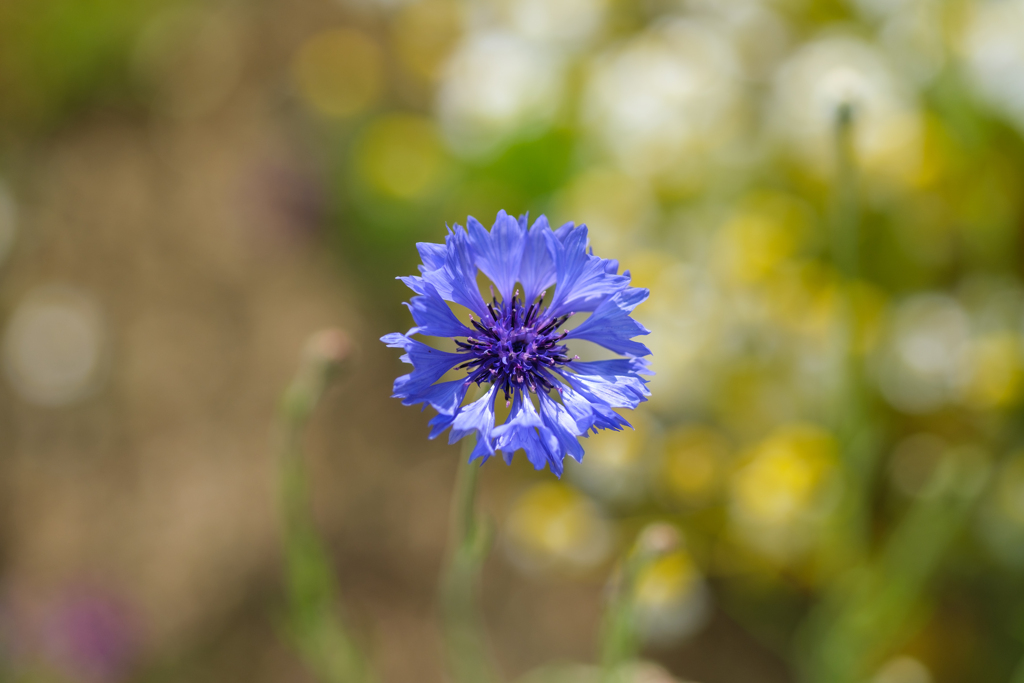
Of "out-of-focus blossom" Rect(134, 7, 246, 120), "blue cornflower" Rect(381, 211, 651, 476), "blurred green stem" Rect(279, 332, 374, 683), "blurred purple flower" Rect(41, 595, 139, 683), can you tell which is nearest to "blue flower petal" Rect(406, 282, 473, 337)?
"blue cornflower" Rect(381, 211, 651, 476)

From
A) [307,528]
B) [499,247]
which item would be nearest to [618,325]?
[499,247]

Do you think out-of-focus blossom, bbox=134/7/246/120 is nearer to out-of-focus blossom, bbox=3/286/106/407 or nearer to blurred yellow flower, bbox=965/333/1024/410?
out-of-focus blossom, bbox=3/286/106/407

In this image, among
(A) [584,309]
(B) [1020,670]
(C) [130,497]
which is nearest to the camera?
(A) [584,309]

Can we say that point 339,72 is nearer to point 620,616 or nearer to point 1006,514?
point 620,616

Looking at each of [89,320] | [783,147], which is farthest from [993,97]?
[89,320]

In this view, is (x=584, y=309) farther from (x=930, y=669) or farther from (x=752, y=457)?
(x=930, y=669)

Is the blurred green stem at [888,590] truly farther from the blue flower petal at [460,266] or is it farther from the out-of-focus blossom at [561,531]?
the blue flower petal at [460,266]

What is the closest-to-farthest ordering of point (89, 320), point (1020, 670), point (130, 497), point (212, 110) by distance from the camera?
point (1020, 670) → point (130, 497) → point (89, 320) → point (212, 110)
